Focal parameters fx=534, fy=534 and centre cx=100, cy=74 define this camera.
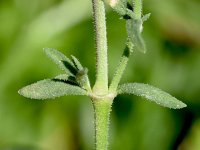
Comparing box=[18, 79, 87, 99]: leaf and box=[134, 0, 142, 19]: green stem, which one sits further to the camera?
box=[18, 79, 87, 99]: leaf

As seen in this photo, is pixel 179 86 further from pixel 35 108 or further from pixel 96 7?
pixel 96 7

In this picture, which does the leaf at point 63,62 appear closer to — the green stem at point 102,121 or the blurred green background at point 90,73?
the green stem at point 102,121

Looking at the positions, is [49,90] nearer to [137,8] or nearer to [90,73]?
[137,8]

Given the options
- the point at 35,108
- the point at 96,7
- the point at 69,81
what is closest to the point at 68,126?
the point at 35,108

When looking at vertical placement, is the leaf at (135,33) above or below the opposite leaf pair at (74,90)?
above

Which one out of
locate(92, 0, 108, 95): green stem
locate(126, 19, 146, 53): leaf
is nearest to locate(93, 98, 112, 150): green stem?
locate(92, 0, 108, 95): green stem

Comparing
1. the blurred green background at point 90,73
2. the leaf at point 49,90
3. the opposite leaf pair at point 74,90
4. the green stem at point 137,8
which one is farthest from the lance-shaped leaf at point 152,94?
the blurred green background at point 90,73

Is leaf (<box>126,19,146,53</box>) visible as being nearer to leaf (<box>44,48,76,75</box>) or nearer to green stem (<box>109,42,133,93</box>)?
green stem (<box>109,42,133,93</box>)
